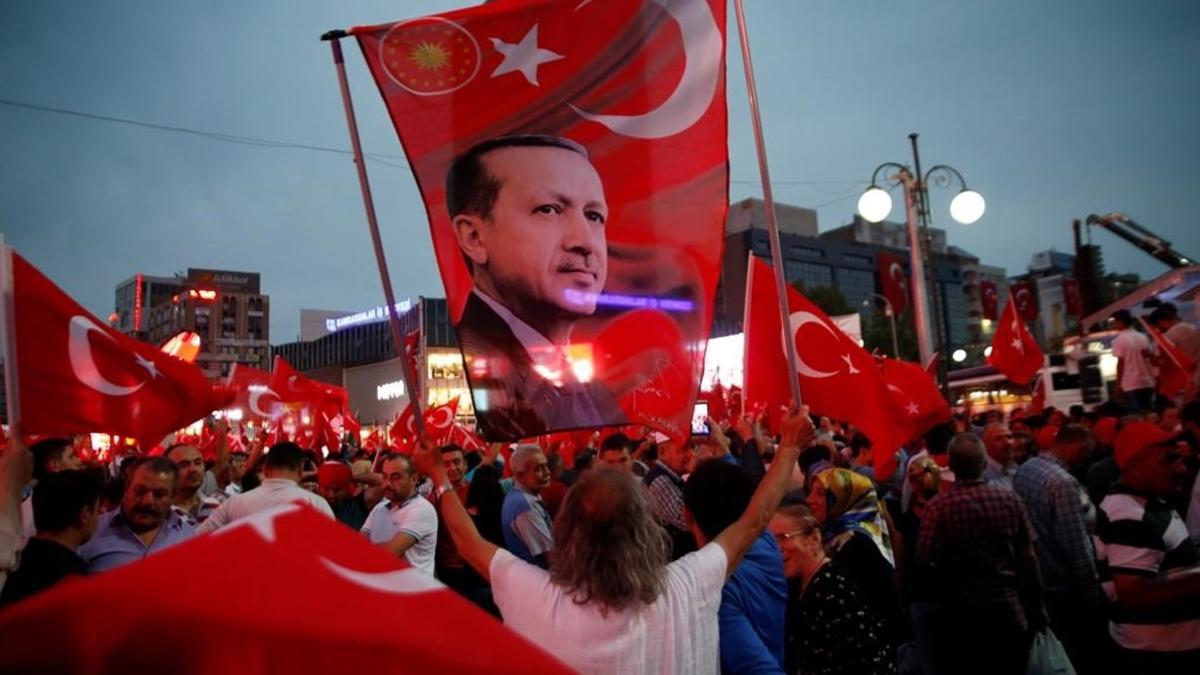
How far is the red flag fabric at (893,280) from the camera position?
20286 mm

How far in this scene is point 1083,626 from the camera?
598 centimetres

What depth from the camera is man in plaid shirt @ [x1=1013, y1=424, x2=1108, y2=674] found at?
5.86 metres

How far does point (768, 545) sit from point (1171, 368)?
31.8 feet

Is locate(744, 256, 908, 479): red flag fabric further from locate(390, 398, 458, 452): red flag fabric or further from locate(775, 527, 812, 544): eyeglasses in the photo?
locate(390, 398, 458, 452): red flag fabric

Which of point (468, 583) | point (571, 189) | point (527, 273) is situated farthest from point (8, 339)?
point (468, 583)

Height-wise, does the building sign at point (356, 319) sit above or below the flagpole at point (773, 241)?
above

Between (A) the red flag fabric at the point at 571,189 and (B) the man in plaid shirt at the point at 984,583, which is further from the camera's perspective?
(B) the man in plaid shirt at the point at 984,583

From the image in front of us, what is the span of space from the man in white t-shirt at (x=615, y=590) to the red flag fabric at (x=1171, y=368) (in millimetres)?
10027

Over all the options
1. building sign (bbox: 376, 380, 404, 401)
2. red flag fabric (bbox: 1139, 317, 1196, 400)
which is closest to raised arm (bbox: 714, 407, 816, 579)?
red flag fabric (bbox: 1139, 317, 1196, 400)

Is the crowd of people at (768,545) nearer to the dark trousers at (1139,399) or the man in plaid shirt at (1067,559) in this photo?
the man in plaid shirt at (1067,559)

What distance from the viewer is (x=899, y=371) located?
368 inches

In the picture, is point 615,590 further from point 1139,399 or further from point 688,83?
point 1139,399

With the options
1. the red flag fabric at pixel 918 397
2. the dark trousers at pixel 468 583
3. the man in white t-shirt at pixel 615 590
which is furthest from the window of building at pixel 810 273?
the man in white t-shirt at pixel 615 590

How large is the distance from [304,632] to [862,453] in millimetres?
8729
